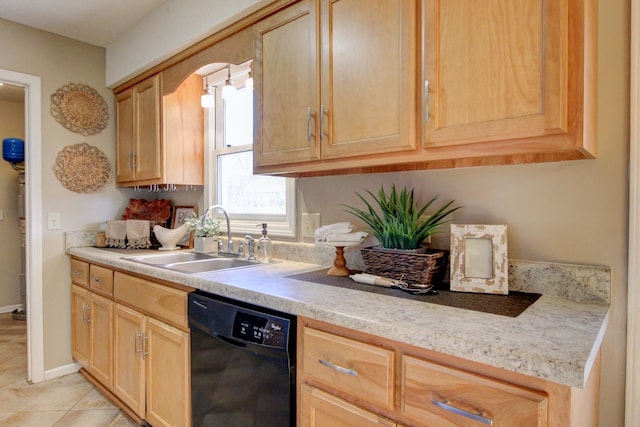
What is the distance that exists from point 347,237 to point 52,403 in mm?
2202

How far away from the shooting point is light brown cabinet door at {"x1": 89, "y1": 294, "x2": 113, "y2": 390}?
2232mm

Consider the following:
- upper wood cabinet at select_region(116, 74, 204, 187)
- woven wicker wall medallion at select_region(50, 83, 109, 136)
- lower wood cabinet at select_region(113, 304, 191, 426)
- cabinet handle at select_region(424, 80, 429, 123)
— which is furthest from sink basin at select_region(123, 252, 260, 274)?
woven wicker wall medallion at select_region(50, 83, 109, 136)

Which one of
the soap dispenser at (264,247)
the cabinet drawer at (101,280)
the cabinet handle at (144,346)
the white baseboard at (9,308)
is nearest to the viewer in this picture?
the cabinet handle at (144,346)

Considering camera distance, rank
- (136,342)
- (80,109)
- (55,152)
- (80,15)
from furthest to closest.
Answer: (80,109)
(55,152)
(80,15)
(136,342)

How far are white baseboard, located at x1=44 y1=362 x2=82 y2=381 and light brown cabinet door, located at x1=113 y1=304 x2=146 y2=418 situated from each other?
0.84 m

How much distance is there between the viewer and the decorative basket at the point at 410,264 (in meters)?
1.30

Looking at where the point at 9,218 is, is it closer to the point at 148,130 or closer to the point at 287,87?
the point at 148,130

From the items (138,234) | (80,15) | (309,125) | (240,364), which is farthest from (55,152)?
(240,364)

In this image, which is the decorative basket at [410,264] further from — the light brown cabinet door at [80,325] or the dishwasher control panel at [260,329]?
the light brown cabinet door at [80,325]

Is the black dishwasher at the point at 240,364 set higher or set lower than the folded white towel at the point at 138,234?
lower

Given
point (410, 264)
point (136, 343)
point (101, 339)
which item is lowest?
point (101, 339)

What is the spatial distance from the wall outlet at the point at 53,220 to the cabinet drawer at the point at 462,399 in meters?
2.75

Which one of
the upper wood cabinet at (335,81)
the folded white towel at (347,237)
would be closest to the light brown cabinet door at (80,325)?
the upper wood cabinet at (335,81)

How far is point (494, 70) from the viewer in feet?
3.45
